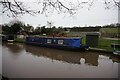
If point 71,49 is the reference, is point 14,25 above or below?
above

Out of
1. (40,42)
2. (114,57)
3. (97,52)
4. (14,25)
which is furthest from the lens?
(14,25)

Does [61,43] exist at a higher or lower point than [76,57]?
higher

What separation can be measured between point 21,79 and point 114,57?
5563 millimetres

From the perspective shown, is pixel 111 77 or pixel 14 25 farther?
pixel 14 25

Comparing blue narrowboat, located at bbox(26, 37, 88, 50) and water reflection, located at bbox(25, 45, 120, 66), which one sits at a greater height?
blue narrowboat, located at bbox(26, 37, 88, 50)

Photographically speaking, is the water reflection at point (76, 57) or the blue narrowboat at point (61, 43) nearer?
the water reflection at point (76, 57)

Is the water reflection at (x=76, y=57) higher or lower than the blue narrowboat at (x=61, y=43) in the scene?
lower

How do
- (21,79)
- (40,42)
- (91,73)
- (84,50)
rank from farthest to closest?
(40,42) < (84,50) < (91,73) < (21,79)

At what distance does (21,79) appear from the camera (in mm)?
5930

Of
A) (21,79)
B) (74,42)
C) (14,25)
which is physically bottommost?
(21,79)

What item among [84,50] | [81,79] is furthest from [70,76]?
[84,50]

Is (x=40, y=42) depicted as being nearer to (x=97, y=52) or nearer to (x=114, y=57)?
(x=97, y=52)

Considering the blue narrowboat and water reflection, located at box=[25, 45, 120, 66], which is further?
the blue narrowboat

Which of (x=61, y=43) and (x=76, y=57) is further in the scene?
(x=61, y=43)
